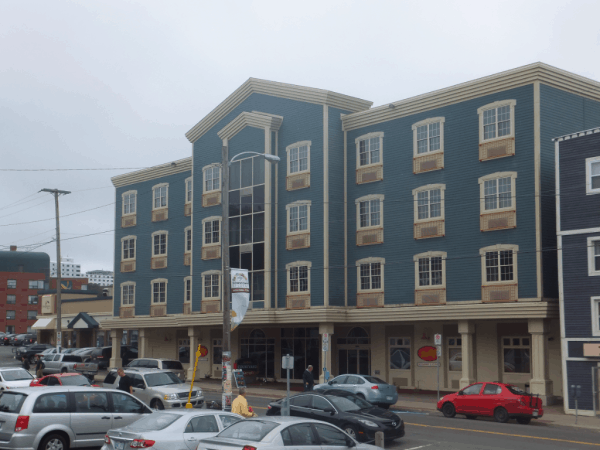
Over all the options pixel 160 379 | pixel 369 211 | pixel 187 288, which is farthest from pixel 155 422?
pixel 187 288

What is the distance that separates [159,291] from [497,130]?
27905mm

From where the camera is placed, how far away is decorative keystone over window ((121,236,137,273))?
55156 mm

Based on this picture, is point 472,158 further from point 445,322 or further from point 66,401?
point 66,401

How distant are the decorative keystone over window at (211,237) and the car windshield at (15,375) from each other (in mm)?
16927

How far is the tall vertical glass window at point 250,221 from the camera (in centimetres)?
4262

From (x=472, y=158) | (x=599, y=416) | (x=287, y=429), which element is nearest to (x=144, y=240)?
(x=472, y=158)

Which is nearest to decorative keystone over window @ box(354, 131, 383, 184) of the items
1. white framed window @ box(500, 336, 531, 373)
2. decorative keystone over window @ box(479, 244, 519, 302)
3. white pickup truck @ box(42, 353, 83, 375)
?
decorative keystone over window @ box(479, 244, 519, 302)

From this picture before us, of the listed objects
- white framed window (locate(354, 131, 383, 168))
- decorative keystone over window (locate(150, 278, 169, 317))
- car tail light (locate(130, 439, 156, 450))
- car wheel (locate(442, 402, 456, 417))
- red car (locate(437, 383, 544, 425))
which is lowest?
car wheel (locate(442, 402, 456, 417))

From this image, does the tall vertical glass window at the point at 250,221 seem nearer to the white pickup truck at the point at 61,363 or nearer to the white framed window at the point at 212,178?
the white framed window at the point at 212,178

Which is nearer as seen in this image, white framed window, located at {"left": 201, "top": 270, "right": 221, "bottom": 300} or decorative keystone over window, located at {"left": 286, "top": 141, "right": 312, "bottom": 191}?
decorative keystone over window, located at {"left": 286, "top": 141, "right": 312, "bottom": 191}

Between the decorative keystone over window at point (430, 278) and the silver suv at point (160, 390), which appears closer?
the silver suv at point (160, 390)

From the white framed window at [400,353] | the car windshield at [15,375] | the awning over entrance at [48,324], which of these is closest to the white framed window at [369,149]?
the white framed window at [400,353]

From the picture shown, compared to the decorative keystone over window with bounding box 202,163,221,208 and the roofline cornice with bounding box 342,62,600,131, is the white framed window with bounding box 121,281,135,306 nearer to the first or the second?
the decorative keystone over window with bounding box 202,163,221,208

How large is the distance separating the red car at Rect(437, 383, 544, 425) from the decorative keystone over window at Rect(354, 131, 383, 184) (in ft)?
46.9
